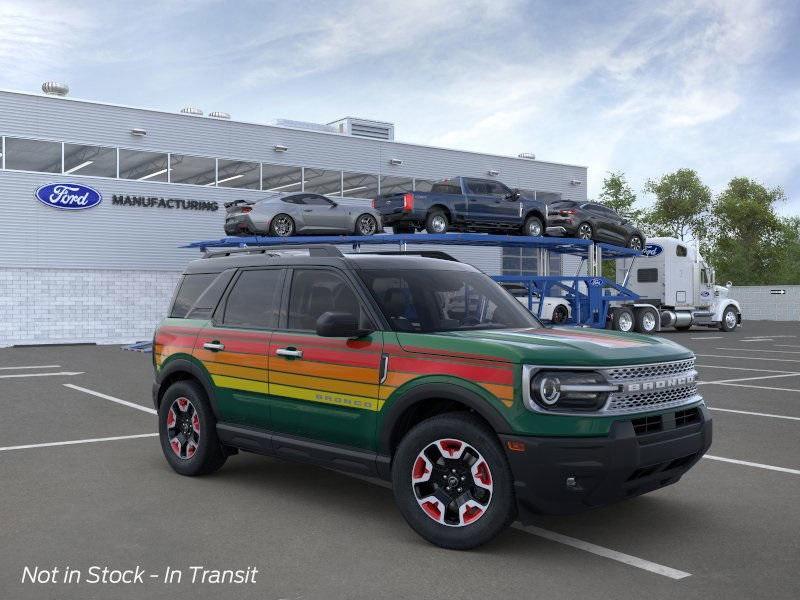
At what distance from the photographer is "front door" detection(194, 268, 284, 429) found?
6.28 m

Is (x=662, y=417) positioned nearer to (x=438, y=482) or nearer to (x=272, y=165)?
(x=438, y=482)

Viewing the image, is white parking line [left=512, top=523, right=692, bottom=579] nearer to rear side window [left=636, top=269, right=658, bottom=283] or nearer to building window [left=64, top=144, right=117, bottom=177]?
building window [left=64, top=144, right=117, bottom=177]

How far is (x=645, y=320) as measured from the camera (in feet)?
98.8

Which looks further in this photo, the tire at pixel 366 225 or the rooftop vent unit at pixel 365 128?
the rooftop vent unit at pixel 365 128

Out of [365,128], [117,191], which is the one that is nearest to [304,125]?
[365,128]

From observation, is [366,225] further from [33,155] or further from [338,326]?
[338,326]

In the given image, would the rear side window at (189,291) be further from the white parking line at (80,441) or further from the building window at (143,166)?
the building window at (143,166)

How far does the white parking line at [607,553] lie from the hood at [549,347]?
1099 mm

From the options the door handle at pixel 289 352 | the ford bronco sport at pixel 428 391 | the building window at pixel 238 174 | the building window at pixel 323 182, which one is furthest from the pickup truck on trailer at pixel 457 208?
the door handle at pixel 289 352

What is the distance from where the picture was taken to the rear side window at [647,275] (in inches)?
1271

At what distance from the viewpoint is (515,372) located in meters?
4.74

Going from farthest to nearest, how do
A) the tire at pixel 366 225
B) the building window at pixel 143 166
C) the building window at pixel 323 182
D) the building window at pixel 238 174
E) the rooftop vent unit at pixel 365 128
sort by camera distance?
the rooftop vent unit at pixel 365 128
the building window at pixel 323 182
the building window at pixel 238 174
the building window at pixel 143 166
the tire at pixel 366 225

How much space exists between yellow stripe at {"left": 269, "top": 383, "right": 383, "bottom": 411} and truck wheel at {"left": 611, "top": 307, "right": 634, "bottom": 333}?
24.4 meters

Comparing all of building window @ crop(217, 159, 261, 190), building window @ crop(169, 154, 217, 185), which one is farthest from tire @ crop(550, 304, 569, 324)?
building window @ crop(169, 154, 217, 185)
